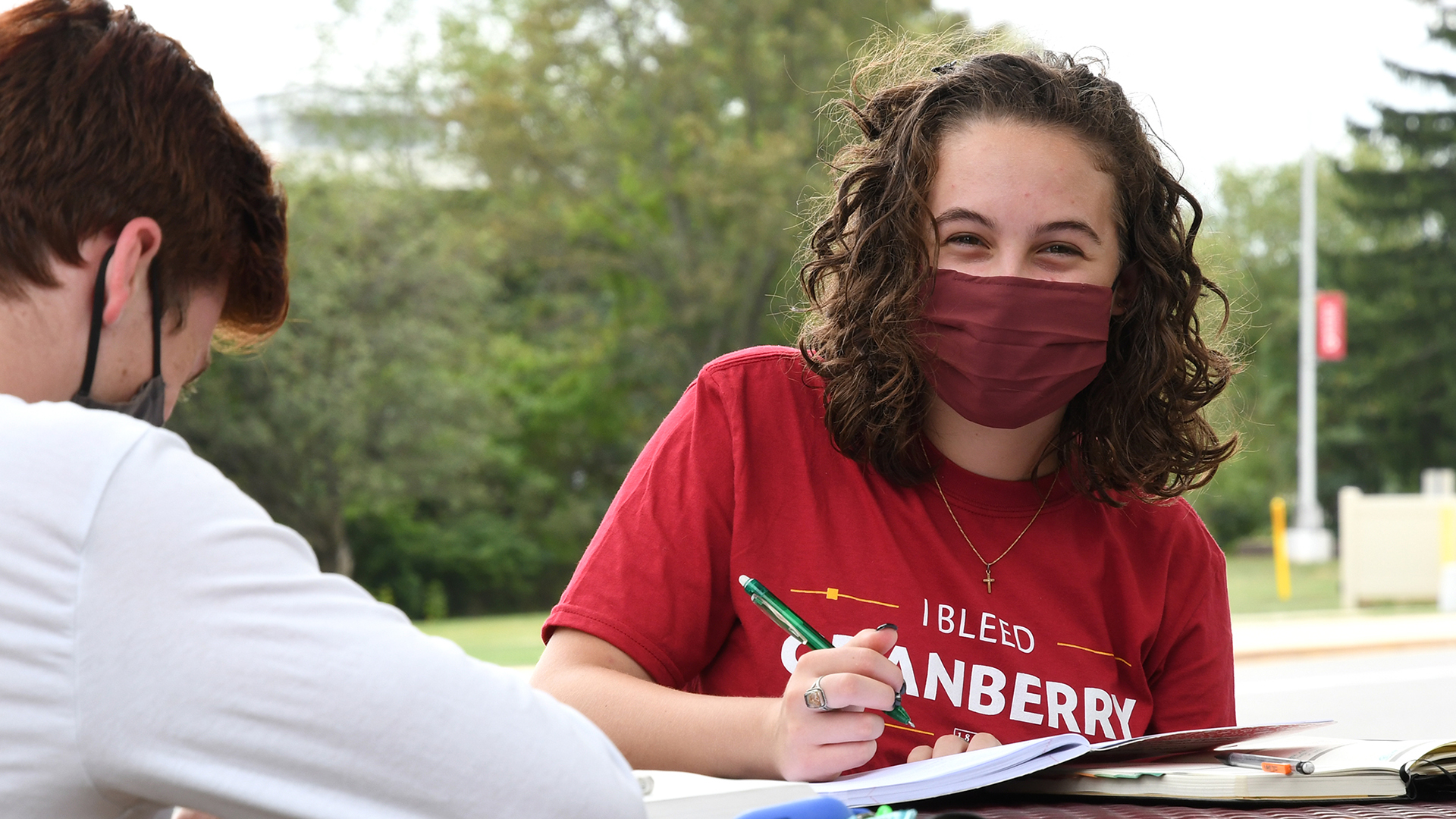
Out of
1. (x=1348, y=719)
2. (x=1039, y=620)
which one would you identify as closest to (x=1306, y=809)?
(x=1039, y=620)

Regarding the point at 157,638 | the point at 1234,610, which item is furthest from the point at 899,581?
the point at 1234,610

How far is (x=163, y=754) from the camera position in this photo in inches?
36.1

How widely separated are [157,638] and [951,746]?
951 mm

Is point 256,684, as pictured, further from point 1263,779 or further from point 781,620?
point 1263,779

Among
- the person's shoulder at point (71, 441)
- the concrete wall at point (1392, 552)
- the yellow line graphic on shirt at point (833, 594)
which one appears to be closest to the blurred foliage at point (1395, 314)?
the concrete wall at point (1392, 552)

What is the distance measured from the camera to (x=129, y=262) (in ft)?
3.69

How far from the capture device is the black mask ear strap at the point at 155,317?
45.8 inches

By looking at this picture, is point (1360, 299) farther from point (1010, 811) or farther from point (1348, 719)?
point (1010, 811)

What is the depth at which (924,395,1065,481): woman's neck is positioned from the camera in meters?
2.05

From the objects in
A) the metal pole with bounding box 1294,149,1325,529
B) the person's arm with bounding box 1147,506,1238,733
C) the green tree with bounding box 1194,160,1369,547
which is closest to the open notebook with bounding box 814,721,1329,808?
the person's arm with bounding box 1147,506,1238,733

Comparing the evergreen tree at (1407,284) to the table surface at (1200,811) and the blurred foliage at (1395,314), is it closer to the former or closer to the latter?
the blurred foliage at (1395,314)

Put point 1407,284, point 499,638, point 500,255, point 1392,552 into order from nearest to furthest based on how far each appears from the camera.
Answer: point 499,638, point 1392,552, point 500,255, point 1407,284

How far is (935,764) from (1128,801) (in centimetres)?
20

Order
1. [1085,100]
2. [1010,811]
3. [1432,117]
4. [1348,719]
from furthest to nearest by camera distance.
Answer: [1432,117] < [1348,719] < [1085,100] < [1010,811]
